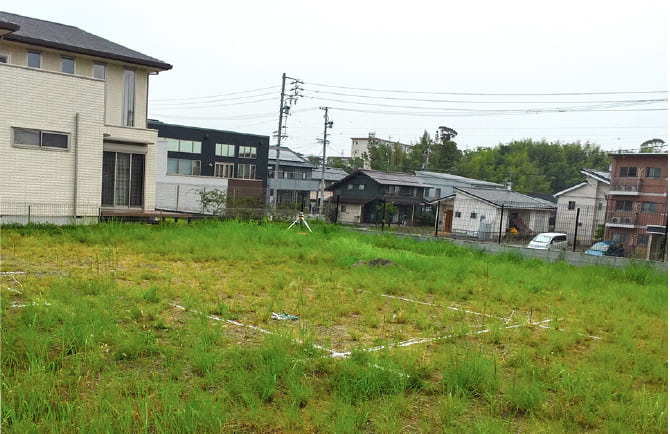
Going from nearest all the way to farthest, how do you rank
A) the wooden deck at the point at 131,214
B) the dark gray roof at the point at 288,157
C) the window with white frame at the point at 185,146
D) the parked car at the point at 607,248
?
the wooden deck at the point at 131,214 → the parked car at the point at 607,248 → the window with white frame at the point at 185,146 → the dark gray roof at the point at 288,157

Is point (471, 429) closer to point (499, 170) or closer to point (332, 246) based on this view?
point (332, 246)

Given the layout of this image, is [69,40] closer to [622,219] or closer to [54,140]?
[54,140]

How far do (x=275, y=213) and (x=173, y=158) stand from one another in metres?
22.1

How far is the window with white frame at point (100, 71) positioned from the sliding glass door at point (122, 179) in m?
2.25

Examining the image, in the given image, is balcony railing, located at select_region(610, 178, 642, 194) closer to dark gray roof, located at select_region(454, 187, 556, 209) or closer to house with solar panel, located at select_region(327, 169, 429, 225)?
dark gray roof, located at select_region(454, 187, 556, 209)

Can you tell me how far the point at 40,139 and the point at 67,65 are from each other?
2.71 meters

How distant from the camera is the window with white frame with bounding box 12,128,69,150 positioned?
1234 centimetres

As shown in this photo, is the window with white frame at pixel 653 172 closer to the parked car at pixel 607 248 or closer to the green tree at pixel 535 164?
the parked car at pixel 607 248

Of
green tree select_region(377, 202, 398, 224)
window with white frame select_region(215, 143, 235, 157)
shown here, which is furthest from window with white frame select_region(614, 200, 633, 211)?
window with white frame select_region(215, 143, 235, 157)

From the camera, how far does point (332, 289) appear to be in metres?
7.58

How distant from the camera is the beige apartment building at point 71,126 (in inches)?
482

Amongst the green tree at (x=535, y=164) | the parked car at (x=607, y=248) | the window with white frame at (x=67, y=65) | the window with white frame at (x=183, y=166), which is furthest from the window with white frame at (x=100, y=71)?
the green tree at (x=535, y=164)

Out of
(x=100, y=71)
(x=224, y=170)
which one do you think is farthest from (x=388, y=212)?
(x=100, y=71)

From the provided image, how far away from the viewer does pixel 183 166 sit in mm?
38250
